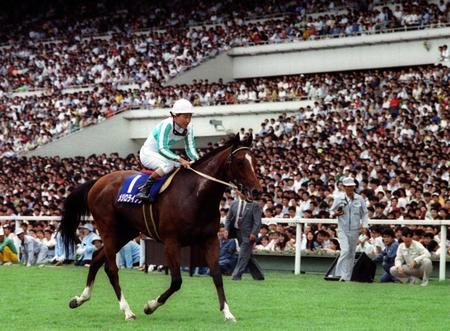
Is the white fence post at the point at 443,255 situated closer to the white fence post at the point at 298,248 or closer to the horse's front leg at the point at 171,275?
the white fence post at the point at 298,248

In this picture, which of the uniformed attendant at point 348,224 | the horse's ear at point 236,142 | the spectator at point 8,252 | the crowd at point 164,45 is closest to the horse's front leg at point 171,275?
the horse's ear at point 236,142

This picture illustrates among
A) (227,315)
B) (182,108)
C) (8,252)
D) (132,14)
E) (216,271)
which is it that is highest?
(132,14)

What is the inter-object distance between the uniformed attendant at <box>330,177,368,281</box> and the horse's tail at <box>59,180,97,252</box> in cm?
464

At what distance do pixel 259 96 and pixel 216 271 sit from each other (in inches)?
938

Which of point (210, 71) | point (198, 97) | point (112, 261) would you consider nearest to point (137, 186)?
point (112, 261)

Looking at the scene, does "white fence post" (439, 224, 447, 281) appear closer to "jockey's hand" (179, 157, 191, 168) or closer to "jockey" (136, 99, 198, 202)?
"jockey" (136, 99, 198, 202)

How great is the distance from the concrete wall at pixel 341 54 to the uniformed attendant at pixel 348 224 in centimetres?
1804

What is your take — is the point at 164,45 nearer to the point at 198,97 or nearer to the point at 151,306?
the point at 198,97

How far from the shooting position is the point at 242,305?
1157 centimetres

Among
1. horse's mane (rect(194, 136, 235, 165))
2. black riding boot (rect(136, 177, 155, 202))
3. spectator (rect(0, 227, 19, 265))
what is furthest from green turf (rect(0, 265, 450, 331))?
spectator (rect(0, 227, 19, 265))

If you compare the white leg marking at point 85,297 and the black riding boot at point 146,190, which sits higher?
the black riding boot at point 146,190

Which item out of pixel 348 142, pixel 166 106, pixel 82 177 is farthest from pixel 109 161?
pixel 348 142

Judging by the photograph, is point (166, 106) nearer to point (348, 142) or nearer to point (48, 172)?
point (48, 172)

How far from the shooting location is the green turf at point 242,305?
9.62 m
